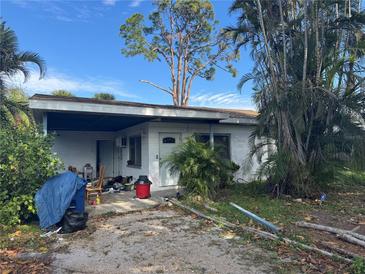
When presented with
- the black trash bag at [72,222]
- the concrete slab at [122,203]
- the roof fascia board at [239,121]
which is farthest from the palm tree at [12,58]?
the roof fascia board at [239,121]

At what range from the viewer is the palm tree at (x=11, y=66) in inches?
412

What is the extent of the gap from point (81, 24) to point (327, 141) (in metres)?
12.6

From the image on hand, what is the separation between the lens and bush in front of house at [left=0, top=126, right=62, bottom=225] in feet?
19.6

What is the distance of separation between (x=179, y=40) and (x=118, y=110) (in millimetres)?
18014

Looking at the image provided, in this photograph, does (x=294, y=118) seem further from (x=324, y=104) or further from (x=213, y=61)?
(x=213, y=61)

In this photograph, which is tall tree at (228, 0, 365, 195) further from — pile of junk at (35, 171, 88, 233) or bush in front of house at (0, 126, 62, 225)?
bush in front of house at (0, 126, 62, 225)

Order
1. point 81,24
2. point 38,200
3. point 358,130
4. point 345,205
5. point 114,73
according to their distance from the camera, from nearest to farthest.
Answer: point 38,200, point 345,205, point 358,130, point 81,24, point 114,73

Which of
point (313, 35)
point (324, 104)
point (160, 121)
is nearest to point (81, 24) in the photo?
point (160, 121)

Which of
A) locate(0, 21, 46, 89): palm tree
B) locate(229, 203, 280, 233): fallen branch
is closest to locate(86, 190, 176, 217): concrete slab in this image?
locate(229, 203, 280, 233): fallen branch

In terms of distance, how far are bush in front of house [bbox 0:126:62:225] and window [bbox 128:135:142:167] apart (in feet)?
16.7

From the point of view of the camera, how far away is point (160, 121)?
35.0ft

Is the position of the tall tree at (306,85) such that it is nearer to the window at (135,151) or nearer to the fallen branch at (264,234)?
the fallen branch at (264,234)

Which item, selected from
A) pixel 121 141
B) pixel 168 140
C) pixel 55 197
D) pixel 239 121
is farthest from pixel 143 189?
pixel 121 141

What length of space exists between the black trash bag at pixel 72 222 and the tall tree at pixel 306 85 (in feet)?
15.8
